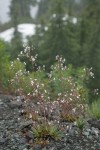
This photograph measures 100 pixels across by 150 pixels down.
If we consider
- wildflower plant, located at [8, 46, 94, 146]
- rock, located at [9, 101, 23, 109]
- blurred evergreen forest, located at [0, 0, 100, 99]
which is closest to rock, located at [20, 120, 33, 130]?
wildflower plant, located at [8, 46, 94, 146]

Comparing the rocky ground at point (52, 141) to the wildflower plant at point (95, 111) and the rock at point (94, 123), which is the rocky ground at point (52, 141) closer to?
the rock at point (94, 123)

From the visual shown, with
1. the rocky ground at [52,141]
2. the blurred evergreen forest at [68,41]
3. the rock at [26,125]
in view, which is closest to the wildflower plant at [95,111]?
the rocky ground at [52,141]

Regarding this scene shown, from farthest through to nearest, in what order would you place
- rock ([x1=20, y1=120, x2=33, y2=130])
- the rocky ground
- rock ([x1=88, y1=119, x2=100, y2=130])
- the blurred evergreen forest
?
the blurred evergreen forest
rock ([x1=88, y1=119, x2=100, y2=130])
rock ([x1=20, y1=120, x2=33, y2=130])
the rocky ground

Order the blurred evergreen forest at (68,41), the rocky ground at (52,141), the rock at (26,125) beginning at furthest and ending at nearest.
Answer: the blurred evergreen forest at (68,41)
the rock at (26,125)
the rocky ground at (52,141)

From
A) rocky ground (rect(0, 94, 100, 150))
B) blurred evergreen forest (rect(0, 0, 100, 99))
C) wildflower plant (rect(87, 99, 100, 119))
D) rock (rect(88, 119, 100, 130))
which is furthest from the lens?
blurred evergreen forest (rect(0, 0, 100, 99))

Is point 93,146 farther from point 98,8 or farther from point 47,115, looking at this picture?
point 98,8

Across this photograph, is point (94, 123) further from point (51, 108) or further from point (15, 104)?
point (15, 104)

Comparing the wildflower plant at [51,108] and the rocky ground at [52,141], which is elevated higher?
the wildflower plant at [51,108]

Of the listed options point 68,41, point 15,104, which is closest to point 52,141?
point 15,104

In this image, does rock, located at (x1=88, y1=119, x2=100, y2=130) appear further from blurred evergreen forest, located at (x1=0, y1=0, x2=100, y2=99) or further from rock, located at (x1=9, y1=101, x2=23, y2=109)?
blurred evergreen forest, located at (x1=0, y1=0, x2=100, y2=99)
